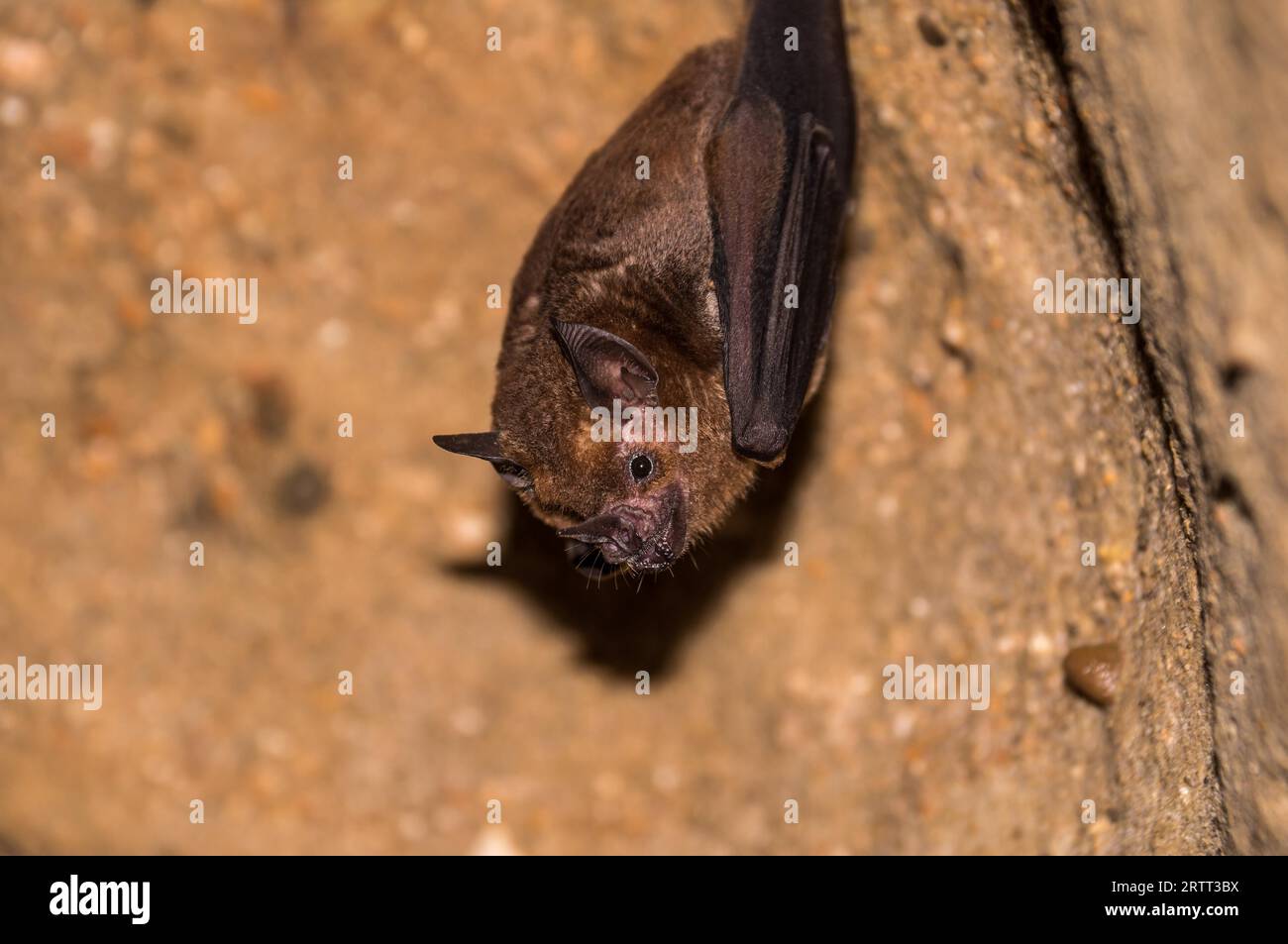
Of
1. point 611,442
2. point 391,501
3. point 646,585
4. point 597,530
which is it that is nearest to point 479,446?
point 611,442

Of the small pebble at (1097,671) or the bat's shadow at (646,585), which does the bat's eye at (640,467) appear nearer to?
the bat's shadow at (646,585)

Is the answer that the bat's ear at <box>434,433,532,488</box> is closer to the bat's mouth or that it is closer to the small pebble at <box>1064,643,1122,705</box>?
the bat's mouth

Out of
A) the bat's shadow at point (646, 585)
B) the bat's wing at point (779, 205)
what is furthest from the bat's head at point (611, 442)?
the bat's shadow at point (646, 585)

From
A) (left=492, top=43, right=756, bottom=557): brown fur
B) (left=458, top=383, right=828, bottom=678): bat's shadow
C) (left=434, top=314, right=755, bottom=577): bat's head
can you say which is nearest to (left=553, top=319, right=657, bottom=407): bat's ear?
(left=434, top=314, right=755, bottom=577): bat's head

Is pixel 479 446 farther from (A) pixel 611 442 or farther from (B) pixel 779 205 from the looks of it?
(B) pixel 779 205

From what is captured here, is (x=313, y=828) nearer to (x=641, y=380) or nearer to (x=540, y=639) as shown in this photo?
(x=540, y=639)

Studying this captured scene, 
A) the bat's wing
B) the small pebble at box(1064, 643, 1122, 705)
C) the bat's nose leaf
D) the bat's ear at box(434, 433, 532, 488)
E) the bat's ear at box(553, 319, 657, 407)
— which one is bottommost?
the small pebble at box(1064, 643, 1122, 705)

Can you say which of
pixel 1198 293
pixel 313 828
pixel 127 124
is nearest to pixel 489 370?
pixel 127 124

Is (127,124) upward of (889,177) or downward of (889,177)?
upward
